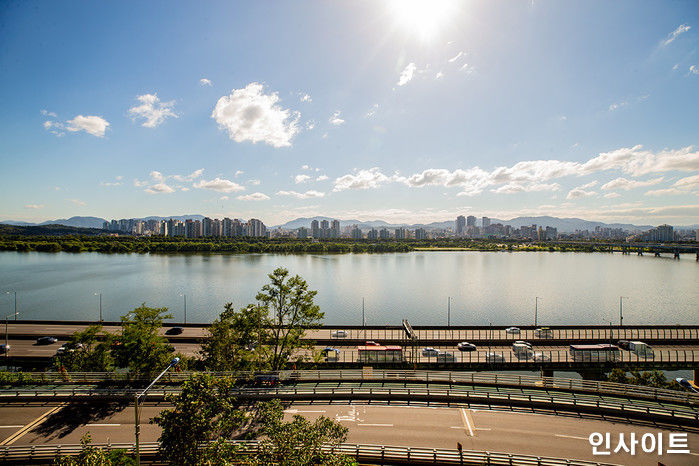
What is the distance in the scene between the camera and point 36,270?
6719 cm

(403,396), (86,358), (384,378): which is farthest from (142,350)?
(403,396)

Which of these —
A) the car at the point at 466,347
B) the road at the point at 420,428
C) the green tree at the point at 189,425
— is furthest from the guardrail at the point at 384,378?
the green tree at the point at 189,425

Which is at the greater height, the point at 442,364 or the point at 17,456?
the point at 17,456

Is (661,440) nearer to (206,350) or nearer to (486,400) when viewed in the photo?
(486,400)

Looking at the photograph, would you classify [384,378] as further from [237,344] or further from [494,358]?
[494,358]

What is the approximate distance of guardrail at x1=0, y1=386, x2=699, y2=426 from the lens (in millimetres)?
12445

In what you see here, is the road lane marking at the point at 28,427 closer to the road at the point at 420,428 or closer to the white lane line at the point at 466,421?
the road at the point at 420,428

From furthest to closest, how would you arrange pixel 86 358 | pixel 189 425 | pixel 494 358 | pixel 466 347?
pixel 466 347 < pixel 494 358 < pixel 86 358 < pixel 189 425

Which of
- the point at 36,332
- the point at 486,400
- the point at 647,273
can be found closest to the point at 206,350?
the point at 486,400

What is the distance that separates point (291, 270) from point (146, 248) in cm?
6712

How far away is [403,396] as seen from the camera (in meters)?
13.7

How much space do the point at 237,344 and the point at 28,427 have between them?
7771 mm

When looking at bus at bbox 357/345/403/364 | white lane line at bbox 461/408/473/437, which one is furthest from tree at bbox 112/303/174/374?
white lane line at bbox 461/408/473/437

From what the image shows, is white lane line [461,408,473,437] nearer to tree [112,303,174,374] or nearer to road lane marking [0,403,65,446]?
tree [112,303,174,374]
